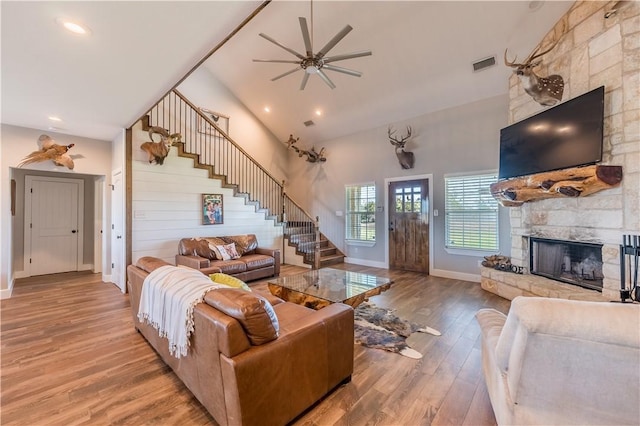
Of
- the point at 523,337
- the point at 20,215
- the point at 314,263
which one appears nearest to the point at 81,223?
the point at 20,215

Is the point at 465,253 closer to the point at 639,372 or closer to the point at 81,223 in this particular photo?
the point at 639,372

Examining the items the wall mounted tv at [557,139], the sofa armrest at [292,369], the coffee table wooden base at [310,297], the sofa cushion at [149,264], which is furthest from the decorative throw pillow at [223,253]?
the wall mounted tv at [557,139]

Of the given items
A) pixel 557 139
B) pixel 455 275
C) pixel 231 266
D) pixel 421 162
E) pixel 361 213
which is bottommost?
pixel 455 275

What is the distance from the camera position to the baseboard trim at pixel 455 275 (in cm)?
515

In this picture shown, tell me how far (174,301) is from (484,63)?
5.49 m

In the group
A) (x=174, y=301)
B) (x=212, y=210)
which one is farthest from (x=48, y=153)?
(x=174, y=301)

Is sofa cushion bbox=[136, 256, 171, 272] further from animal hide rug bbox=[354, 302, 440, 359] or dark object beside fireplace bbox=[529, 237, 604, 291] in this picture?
dark object beside fireplace bbox=[529, 237, 604, 291]

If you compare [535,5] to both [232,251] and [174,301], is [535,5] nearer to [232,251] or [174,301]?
[174,301]

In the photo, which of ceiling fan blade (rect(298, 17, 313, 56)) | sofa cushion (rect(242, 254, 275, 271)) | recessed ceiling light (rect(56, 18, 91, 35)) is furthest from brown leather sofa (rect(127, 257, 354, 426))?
sofa cushion (rect(242, 254, 275, 271))

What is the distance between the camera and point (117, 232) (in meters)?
4.86

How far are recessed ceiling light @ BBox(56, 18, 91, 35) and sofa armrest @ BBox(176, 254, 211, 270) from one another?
312 centimetres

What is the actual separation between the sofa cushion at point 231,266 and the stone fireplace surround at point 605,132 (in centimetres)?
432

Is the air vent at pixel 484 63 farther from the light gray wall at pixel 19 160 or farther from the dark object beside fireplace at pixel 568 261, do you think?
the light gray wall at pixel 19 160

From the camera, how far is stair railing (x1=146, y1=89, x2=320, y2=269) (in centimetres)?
566
